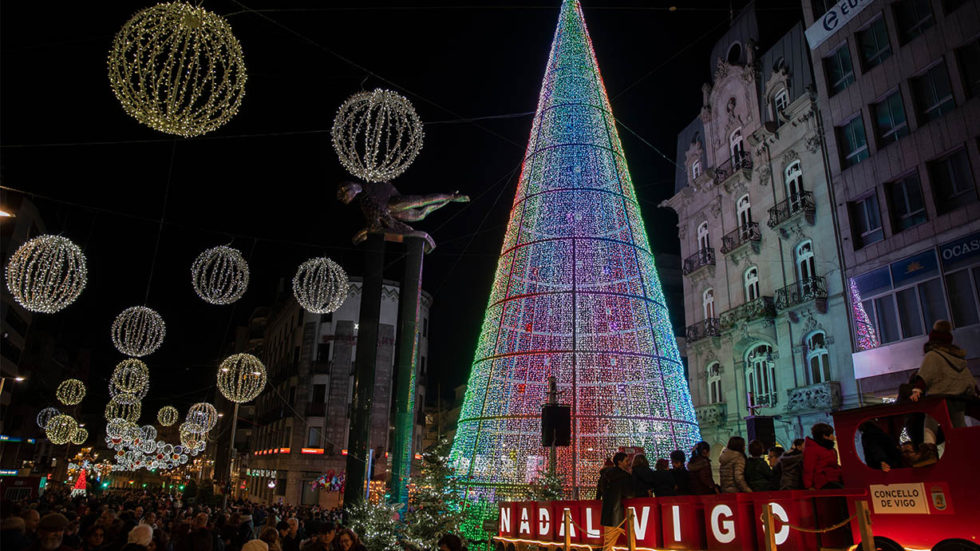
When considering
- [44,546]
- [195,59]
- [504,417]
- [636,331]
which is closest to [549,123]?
[636,331]

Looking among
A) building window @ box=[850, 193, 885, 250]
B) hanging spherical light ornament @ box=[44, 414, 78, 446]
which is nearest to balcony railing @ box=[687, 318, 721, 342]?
building window @ box=[850, 193, 885, 250]

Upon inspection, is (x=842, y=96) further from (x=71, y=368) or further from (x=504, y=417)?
(x=71, y=368)

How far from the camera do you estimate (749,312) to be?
24000 mm

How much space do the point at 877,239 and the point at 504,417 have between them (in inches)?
492

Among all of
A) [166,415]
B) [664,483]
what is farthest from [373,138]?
[166,415]

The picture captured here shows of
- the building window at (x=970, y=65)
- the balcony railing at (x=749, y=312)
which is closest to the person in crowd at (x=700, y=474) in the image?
the building window at (x=970, y=65)

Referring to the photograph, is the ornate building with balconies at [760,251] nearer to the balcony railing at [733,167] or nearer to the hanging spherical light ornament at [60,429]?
the balcony railing at [733,167]

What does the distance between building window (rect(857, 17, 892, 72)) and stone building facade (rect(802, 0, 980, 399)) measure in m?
0.04

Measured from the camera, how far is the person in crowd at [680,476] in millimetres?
8062

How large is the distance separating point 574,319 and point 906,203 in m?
10.8

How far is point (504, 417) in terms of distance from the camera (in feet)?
42.8

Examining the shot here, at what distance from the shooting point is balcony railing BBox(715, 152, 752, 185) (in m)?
25.3

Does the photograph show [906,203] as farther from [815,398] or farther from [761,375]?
[761,375]

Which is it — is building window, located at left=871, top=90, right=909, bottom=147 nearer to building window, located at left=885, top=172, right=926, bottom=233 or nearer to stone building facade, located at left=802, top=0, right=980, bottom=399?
stone building facade, located at left=802, top=0, right=980, bottom=399
